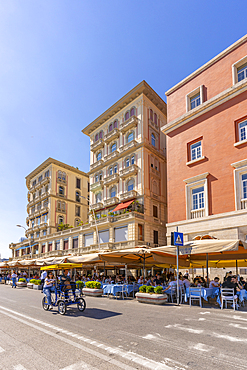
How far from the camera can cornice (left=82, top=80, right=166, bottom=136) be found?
36594 millimetres

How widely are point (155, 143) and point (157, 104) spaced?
5.92 metres

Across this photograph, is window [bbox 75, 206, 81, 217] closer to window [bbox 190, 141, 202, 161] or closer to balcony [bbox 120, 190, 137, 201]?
balcony [bbox 120, 190, 137, 201]

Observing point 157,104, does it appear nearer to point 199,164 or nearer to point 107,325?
point 199,164

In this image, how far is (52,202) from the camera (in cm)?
5522

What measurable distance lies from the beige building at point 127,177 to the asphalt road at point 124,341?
Answer: 2238 cm

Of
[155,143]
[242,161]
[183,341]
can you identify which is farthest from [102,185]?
[183,341]

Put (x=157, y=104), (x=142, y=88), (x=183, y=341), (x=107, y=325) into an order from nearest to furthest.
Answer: (x=183, y=341) → (x=107, y=325) → (x=142, y=88) → (x=157, y=104)

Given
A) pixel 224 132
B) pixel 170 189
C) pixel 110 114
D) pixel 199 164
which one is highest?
pixel 110 114

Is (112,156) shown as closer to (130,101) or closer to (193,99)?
(130,101)

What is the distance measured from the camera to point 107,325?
8.34 metres

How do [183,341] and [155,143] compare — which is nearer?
[183,341]

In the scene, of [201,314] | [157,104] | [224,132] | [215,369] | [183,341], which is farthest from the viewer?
[157,104]

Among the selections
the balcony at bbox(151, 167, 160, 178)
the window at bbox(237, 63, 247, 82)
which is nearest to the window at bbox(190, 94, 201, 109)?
the window at bbox(237, 63, 247, 82)

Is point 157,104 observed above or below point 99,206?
above
